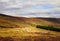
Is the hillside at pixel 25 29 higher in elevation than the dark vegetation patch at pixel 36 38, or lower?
higher

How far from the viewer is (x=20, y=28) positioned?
79.8 inches

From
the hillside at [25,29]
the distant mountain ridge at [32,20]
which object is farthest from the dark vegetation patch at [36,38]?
the distant mountain ridge at [32,20]

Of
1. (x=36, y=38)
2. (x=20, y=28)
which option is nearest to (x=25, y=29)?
(x=20, y=28)

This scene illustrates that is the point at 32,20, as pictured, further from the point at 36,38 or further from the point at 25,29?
the point at 36,38

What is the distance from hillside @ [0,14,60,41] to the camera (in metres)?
1.99

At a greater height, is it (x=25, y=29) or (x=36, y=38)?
(x=25, y=29)

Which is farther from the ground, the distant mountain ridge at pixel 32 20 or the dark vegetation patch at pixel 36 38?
the distant mountain ridge at pixel 32 20

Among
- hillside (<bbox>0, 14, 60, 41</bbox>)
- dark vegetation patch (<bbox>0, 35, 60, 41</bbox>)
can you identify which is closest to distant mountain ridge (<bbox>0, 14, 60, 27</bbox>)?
hillside (<bbox>0, 14, 60, 41</bbox>)

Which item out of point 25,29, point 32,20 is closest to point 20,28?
point 25,29

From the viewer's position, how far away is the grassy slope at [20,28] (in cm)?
200

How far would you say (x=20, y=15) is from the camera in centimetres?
208

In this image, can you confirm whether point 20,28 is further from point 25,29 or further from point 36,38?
point 36,38

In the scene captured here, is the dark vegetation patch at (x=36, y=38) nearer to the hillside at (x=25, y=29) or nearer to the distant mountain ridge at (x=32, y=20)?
the hillside at (x=25, y=29)

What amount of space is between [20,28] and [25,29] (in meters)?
0.07
